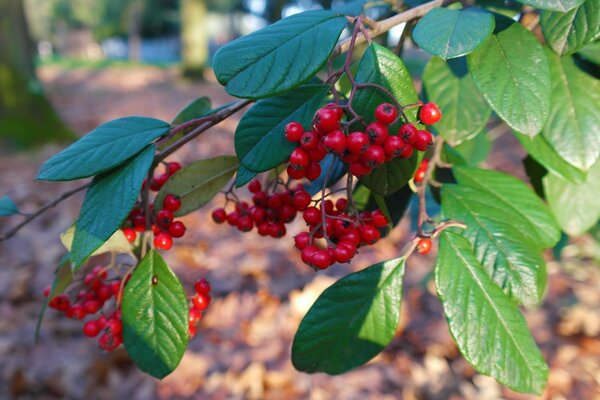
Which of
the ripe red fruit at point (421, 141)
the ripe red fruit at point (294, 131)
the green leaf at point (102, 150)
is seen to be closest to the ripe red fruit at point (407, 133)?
the ripe red fruit at point (421, 141)

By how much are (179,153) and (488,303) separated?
13.3 feet

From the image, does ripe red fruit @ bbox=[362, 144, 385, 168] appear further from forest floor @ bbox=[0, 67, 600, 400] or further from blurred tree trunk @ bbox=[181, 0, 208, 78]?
blurred tree trunk @ bbox=[181, 0, 208, 78]

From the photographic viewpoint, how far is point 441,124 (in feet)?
2.74

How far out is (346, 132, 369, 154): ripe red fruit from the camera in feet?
1.79

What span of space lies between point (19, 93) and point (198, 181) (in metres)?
4.41

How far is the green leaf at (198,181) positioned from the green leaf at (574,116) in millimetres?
523

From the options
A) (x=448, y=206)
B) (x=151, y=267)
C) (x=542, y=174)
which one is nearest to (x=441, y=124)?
(x=448, y=206)

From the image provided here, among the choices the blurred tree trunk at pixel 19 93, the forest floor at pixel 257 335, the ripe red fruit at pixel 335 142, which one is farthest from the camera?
the blurred tree trunk at pixel 19 93

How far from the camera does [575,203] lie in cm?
91

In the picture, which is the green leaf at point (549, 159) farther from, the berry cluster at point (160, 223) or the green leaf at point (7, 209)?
the green leaf at point (7, 209)

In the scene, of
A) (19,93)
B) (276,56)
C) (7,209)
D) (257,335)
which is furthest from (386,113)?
(19,93)

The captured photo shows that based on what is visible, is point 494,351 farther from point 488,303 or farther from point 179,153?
point 179,153

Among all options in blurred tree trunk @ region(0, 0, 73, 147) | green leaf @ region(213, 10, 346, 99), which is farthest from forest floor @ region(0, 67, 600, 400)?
green leaf @ region(213, 10, 346, 99)

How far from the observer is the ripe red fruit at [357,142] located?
547 mm
